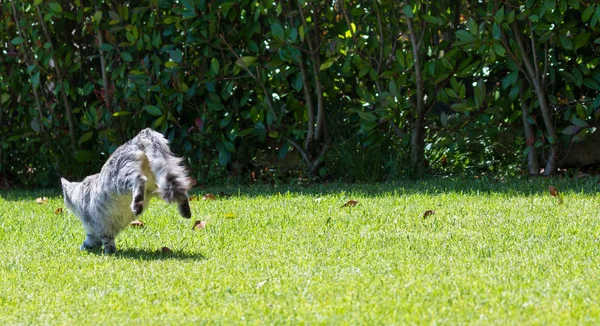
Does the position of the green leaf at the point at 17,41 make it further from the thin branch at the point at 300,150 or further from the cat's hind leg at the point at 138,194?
the cat's hind leg at the point at 138,194

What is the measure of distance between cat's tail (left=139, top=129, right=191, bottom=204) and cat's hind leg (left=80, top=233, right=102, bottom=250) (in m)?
0.76

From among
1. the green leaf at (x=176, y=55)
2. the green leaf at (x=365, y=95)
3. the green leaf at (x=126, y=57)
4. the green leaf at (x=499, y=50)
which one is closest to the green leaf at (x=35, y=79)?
the green leaf at (x=126, y=57)

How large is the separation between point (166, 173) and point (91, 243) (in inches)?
38.3

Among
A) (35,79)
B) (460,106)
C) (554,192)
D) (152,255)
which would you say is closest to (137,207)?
(152,255)

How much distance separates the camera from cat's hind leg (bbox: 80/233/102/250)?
5.78m

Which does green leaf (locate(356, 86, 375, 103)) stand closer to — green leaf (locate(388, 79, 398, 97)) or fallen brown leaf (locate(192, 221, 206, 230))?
green leaf (locate(388, 79, 398, 97))

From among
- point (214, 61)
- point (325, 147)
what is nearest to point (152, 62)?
point (214, 61)

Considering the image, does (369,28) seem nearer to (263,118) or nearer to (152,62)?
(263,118)

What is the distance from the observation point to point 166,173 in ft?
16.8

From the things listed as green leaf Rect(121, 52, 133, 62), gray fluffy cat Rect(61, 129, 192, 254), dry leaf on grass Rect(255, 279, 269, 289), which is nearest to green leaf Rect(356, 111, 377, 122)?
green leaf Rect(121, 52, 133, 62)

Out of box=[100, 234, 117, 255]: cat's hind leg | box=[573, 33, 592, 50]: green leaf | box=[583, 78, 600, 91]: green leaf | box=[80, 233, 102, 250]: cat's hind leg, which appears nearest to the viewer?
box=[100, 234, 117, 255]: cat's hind leg

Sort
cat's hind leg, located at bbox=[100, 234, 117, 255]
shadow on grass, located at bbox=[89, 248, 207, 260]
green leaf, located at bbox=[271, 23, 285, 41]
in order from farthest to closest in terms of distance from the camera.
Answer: green leaf, located at bbox=[271, 23, 285, 41], cat's hind leg, located at bbox=[100, 234, 117, 255], shadow on grass, located at bbox=[89, 248, 207, 260]

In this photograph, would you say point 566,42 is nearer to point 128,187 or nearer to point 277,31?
point 277,31

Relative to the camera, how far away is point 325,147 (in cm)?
868
